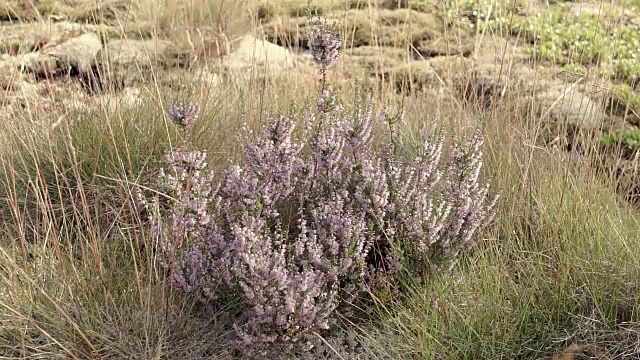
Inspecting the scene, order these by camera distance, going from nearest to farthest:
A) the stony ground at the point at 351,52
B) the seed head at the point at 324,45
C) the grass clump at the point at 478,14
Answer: the seed head at the point at 324,45 < the grass clump at the point at 478,14 < the stony ground at the point at 351,52

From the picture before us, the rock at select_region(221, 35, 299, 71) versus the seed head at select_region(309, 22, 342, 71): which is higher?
the seed head at select_region(309, 22, 342, 71)

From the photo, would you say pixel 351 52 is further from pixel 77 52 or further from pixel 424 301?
pixel 424 301

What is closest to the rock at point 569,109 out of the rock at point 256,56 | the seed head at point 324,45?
the seed head at point 324,45

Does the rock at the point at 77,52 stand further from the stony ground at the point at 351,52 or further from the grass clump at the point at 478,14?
the grass clump at the point at 478,14

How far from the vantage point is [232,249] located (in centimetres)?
221

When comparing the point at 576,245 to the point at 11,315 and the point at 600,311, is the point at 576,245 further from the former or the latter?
the point at 11,315

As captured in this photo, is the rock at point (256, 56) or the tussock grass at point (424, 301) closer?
the tussock grass at point (424, 301)

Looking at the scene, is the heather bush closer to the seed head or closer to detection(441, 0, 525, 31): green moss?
the seed head

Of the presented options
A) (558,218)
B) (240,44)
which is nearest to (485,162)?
(558,218)

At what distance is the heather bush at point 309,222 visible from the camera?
6.66ft

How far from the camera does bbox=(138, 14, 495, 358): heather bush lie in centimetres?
203

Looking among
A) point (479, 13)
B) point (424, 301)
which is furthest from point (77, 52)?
point (424, 301)

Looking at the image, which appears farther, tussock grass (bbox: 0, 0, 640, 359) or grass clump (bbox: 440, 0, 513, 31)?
grass clump (bbox: 440, 0, 513, 31)

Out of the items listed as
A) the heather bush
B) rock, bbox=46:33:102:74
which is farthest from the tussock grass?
rock, bbox=46:33:102:74
